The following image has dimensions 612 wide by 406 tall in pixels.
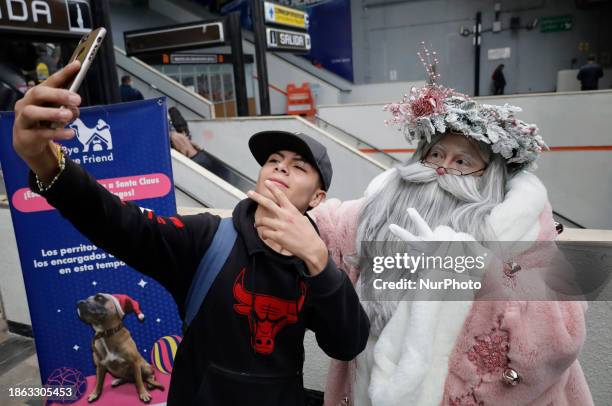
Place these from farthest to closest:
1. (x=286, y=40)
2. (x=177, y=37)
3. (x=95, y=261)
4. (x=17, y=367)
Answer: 1. (x=286, y=40)
2. (x=177, y=37)
3. (x=17, y=367)
4. (x=95, y=261)

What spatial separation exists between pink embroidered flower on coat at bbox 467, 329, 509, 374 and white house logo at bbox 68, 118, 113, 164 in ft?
5.56

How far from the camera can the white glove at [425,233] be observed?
4.07 feet

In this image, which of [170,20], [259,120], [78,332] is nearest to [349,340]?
[78,332]

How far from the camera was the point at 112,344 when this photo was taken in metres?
2.06

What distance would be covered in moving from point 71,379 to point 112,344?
0.27 metres

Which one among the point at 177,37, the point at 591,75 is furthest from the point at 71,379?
the point at 591,75

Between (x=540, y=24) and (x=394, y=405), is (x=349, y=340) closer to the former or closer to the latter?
(x=394, y=405)

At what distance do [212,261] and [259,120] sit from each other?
17.2 ft

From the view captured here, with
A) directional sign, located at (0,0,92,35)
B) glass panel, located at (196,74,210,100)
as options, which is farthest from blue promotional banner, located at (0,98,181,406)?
glass panel, located at (196,74,210,100)

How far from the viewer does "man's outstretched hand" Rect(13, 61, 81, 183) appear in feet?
2.74

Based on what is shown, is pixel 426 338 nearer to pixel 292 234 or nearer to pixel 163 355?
pixel 292 234

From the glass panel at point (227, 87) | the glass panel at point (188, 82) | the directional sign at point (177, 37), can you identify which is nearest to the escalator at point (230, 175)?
the directional sign at point (177, 37)

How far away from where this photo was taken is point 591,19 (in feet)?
43.4

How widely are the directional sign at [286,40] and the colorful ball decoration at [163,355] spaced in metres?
6.08
